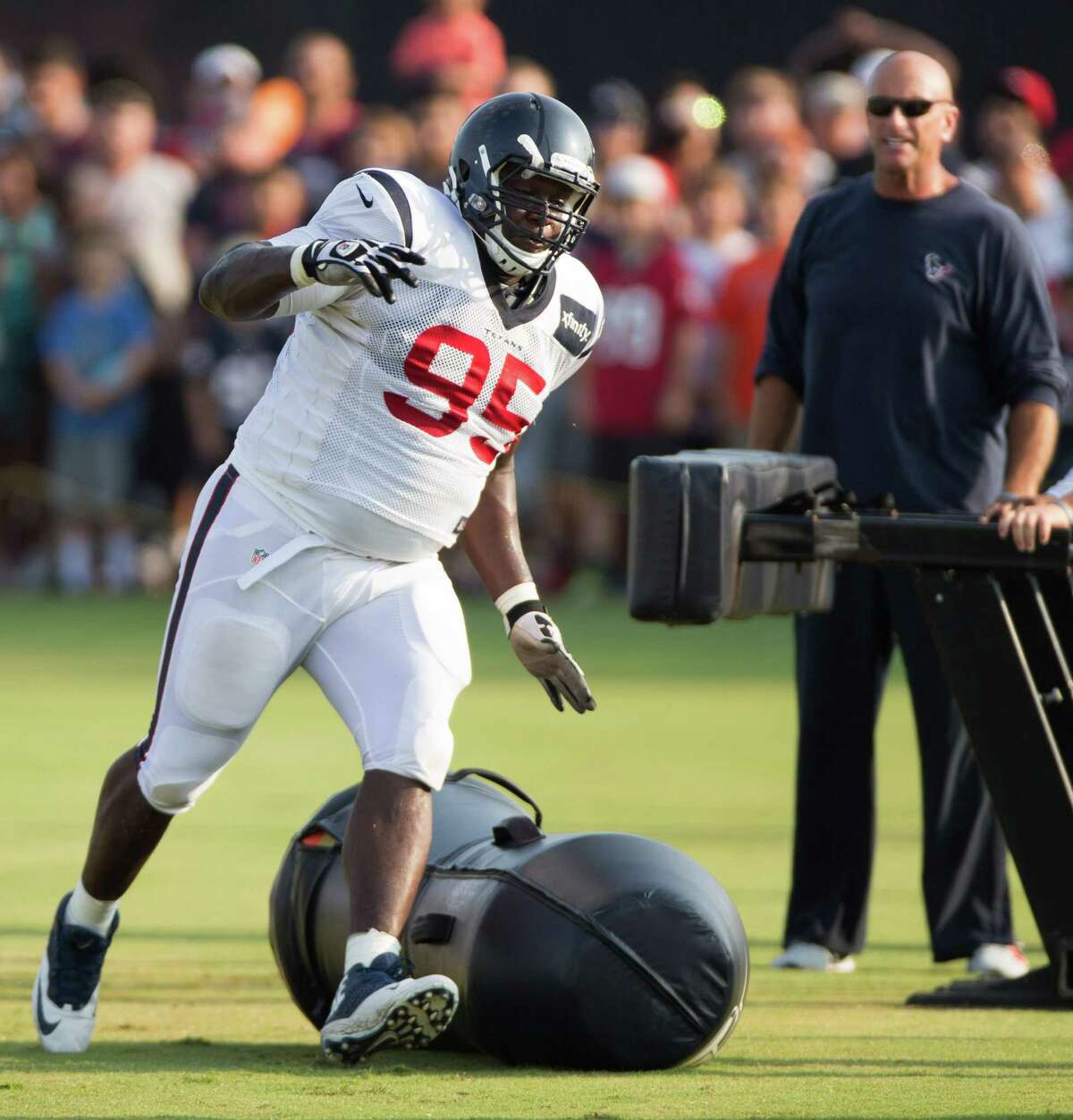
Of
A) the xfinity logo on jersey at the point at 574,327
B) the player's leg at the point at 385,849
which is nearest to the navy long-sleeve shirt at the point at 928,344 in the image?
the xfinity logo on jersey at the point at 574,327

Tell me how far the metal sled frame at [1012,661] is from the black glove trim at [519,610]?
576 mm

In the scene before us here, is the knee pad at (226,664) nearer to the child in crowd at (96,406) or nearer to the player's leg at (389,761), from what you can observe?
the player's leg at (389,761)

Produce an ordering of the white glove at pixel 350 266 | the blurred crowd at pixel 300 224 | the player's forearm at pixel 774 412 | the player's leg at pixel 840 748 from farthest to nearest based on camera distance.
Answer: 1. the blurred crowd at pixel 300 224
2. the player's forearm at pixel 774 412
3. the player's leg at pixel 840 748
4. the white glove at pixel 350 266

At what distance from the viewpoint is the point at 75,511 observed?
15.6m

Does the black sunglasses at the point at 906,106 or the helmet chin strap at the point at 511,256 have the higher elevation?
the black sunglasses at the point at 906,106

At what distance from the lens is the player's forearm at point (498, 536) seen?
5.25 metres

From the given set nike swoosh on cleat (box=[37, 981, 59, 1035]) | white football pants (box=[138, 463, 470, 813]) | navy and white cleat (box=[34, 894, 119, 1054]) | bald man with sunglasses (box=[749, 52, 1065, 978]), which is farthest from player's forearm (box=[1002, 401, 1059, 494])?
nike swoosh on cleat (box=[37, 981, 59, 1035])

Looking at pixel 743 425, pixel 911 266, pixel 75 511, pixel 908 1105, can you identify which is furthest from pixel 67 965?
pixel 75 511

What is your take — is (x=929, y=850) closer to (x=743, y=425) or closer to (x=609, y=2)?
(x=743, y=425)

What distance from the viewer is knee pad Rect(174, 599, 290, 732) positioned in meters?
4.81

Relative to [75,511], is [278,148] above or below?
above

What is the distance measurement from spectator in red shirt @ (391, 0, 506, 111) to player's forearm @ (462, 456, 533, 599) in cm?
1052

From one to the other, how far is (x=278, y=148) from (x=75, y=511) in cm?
291

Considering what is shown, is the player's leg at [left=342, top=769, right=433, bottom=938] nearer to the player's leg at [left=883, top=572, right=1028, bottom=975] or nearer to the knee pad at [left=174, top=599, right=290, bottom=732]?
the knee pad at [left=174, top=599, right=290, bottom=732]
